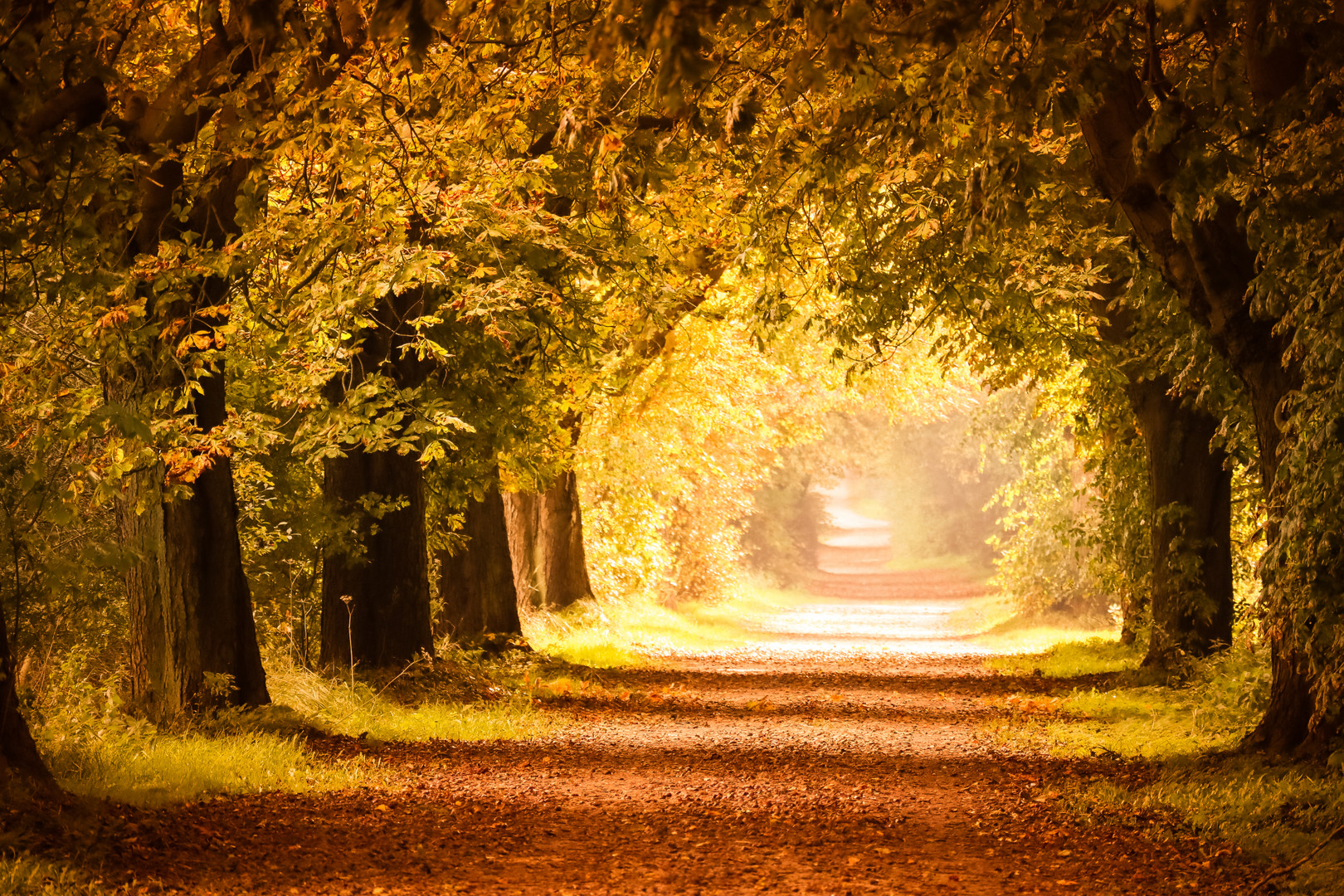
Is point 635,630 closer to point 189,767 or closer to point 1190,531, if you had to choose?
point 1190,531

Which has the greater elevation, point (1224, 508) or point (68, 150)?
point (68, 150)

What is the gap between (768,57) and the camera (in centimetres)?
1026

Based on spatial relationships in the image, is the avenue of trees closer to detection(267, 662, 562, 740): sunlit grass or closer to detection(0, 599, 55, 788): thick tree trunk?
detection(0, 599, 55, 788): thick tree trunk

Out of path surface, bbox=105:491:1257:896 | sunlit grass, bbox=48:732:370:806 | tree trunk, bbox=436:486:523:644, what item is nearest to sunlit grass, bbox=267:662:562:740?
path surface, bbox=105:491:1257:896

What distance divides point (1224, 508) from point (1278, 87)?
25.5 feet

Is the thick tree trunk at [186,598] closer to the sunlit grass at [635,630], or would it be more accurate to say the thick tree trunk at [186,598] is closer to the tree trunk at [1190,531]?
the sunlit grass at [635,630]

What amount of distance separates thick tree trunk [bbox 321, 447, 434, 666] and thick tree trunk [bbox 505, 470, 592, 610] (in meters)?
9.23

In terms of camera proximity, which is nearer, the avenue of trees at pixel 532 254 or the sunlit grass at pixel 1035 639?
the avenue of trees at pixel 532 254

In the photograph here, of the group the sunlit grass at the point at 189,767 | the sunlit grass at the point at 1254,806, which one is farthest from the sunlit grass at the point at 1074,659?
the sunlit grass at the point at 189,767

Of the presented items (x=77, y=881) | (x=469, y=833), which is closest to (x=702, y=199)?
(x=469, y=833)

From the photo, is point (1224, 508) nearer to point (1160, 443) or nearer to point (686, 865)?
point (1160, 443)

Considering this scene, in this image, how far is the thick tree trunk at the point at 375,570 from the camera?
1384cm

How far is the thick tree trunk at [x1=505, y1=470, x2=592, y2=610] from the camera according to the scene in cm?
2366

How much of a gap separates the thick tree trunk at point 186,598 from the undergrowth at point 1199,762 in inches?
267
